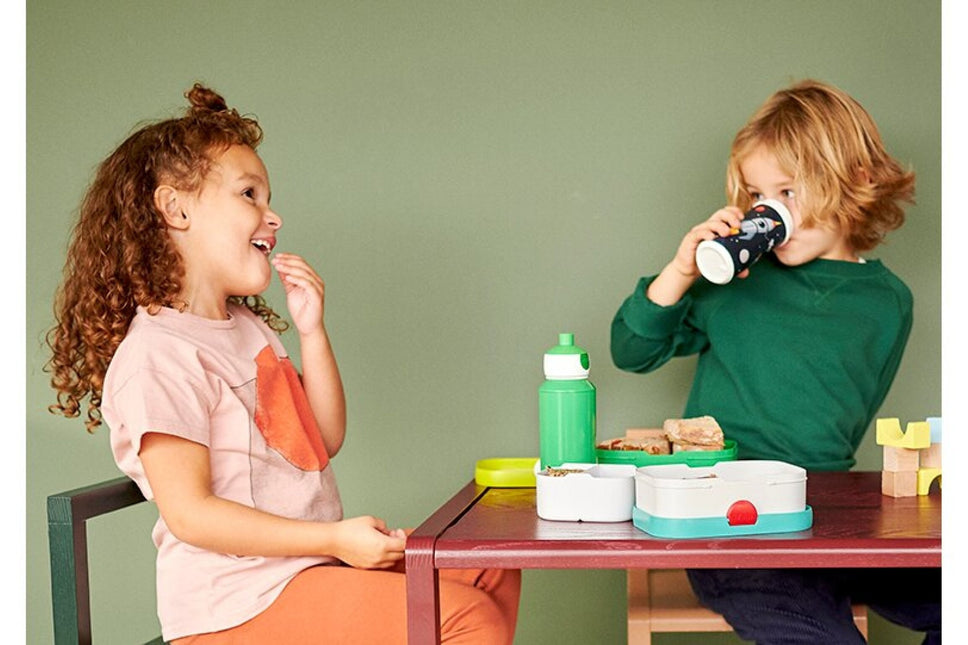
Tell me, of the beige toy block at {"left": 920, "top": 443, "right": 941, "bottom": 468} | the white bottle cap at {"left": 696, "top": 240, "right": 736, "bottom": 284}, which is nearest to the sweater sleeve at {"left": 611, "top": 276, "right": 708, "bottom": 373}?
the white bottle cap at {"left": 696, "top": 240, "right": 736, "bottom": 284}

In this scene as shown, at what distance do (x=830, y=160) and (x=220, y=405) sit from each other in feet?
3.16

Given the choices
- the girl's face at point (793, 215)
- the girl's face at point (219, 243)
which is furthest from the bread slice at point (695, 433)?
the girl's face at point (219, 243)

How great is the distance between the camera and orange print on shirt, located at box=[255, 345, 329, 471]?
1.39 m

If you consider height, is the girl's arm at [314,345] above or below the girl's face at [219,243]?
below

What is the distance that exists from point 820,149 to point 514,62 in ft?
2.19

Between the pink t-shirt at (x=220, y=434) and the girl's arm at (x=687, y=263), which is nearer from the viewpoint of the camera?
the pink t-shirt at (x=220, y=434)

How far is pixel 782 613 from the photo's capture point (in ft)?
4.14

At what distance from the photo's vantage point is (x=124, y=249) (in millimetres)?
1391

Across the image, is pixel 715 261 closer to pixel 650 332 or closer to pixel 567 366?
pixel 650 332

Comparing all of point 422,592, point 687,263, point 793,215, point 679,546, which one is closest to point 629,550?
point 679,546

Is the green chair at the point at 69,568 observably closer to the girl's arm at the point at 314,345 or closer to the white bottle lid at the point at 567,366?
the girl's arm at the point at 314,345

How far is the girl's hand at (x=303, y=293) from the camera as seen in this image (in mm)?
1529

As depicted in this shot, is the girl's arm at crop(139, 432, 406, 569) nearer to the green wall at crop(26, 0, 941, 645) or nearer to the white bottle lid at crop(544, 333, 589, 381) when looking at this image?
the white bottle lid at crop(544, 333, 589, 381)

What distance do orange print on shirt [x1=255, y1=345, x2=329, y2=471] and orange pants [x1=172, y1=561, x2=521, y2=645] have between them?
0.20 m
